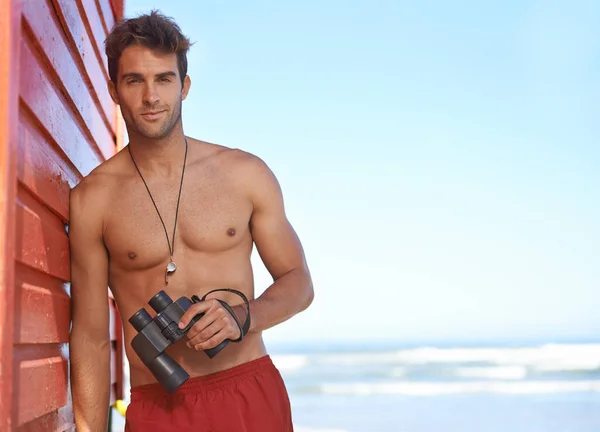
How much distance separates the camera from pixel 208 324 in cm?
241

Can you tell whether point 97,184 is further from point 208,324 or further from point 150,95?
point 208,324

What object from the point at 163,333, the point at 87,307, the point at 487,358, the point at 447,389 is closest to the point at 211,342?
the point at 163,333

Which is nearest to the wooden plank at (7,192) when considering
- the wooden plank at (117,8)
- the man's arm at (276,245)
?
the man's arm at (276,245)

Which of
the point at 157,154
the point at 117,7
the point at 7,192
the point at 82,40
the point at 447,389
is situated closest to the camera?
the point at 7,192

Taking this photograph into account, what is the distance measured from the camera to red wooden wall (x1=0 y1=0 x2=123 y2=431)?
1821 mm

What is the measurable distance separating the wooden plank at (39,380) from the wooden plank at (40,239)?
8.0 inches

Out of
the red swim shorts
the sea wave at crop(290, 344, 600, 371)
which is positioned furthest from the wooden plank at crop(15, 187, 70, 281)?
the sea wave at crop(290, 344, 600, 371)

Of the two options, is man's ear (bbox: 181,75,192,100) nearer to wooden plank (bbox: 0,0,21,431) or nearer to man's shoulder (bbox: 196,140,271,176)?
man's shoulder (bbox: 196,140,271,176)

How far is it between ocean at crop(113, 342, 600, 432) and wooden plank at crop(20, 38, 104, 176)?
9.88 feet

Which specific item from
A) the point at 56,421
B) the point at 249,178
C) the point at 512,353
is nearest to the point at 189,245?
the point at 249,178

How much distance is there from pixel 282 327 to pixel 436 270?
19.5ft

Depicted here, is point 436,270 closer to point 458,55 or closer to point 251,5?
point 458,55

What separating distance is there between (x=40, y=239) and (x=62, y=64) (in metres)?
0.60

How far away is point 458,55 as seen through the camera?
101 ft
